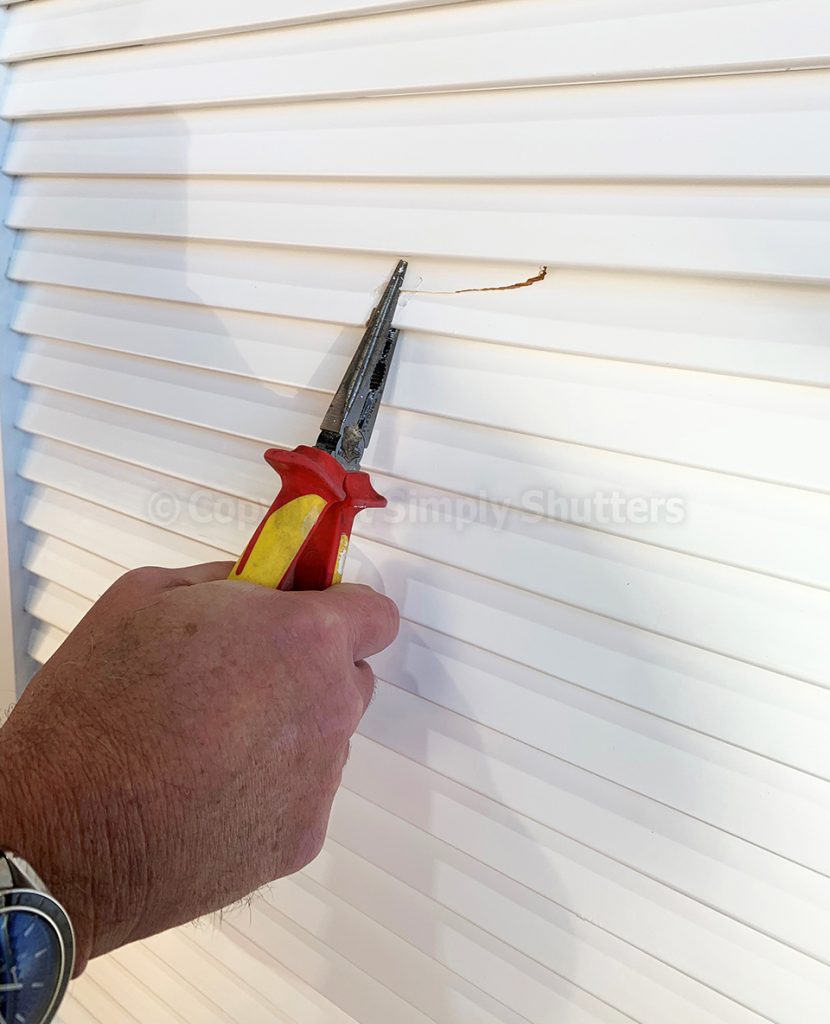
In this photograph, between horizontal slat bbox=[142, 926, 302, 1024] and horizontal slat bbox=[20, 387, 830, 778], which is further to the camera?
horizontal slat bbox=[142, 926, 302, 1024]

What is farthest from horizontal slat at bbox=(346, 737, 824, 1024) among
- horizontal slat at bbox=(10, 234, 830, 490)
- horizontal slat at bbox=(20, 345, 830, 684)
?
horizontal slat at bbox=(10, 234, 830, 490)

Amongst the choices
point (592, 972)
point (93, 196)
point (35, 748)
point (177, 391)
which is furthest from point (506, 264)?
point (592, 972)

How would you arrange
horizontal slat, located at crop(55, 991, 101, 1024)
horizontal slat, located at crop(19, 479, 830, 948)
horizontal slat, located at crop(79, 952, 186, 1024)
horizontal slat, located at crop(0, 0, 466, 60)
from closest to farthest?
horizontal slat, located at crop(19, 479, 830, 948) < horizontal slat, located at crop(0, 0, 466, 60) < horizontal slat, located at crop(79, 952, 186, 1024) < horizontal slat, located at crop(55, 991, 101, 1024)

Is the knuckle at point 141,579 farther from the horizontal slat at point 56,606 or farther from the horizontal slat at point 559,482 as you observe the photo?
the horizontal slat at point 56,606

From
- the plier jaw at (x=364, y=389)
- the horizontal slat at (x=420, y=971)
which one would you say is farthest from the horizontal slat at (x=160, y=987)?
the plier jaw at (x=364, y=389)

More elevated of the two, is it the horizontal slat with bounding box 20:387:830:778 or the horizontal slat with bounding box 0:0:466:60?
the horizontal slat with bounding box 0:0:466:60

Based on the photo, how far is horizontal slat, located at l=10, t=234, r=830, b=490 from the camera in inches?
27.1

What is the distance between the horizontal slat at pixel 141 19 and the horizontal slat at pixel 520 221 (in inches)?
8.6

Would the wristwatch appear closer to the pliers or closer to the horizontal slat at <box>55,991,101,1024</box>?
the pliers

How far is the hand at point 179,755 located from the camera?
1.87 ft

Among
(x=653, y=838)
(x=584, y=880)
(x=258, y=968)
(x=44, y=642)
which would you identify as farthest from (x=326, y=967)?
(x=44, y=642)

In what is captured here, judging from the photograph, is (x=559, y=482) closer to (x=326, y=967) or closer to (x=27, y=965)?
(x=27, y=965)

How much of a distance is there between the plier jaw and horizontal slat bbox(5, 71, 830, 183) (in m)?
0.18

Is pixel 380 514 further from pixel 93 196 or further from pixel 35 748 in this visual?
pixel 93 196
